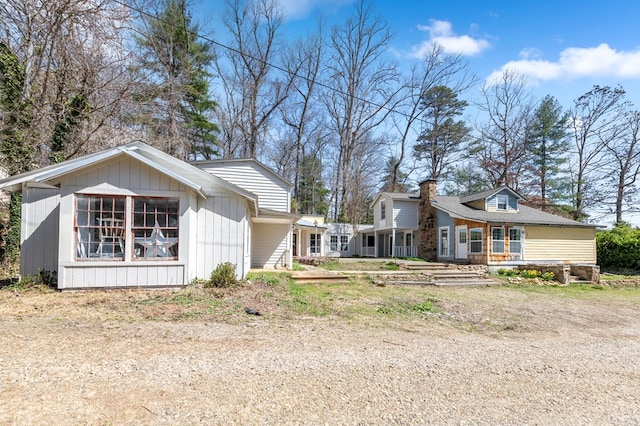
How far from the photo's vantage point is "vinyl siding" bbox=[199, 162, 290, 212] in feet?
47.7

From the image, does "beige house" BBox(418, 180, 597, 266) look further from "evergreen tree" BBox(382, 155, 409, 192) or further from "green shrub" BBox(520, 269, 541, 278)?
"evergreen tree" BBox(382, 155, 409, 192)

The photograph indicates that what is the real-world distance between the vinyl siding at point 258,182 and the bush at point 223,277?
6.47 m

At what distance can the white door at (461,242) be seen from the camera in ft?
60.4

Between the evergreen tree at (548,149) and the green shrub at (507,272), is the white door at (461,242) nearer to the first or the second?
the green shrub at (507,272)

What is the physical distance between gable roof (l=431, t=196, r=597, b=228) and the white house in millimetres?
13731

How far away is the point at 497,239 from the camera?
57.0 ft

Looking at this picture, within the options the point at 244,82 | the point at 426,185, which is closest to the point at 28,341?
the point at 426,185

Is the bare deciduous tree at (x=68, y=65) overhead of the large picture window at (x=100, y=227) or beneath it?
overhead

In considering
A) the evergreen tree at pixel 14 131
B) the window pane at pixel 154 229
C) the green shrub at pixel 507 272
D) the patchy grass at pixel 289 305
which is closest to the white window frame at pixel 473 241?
the green shrub at pixel 507 272

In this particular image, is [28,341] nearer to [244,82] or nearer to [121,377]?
[121,377]

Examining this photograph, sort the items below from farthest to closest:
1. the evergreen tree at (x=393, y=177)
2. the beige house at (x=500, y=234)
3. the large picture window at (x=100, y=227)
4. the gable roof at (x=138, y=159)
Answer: the evergreen tree at (x=393, y=177) < the beige house at (x=500, y=234) < the large picture window at (x=100, y=227) < the gable roof at (x=138, y=159)

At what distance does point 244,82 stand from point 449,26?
1682 centimetres

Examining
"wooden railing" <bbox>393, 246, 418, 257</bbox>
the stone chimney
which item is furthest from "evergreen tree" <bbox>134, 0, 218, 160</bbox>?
"wooden railing" <bbox>393, 246, 418, 257</bbox>

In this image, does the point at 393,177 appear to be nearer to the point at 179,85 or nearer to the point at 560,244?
the point at 560,244
